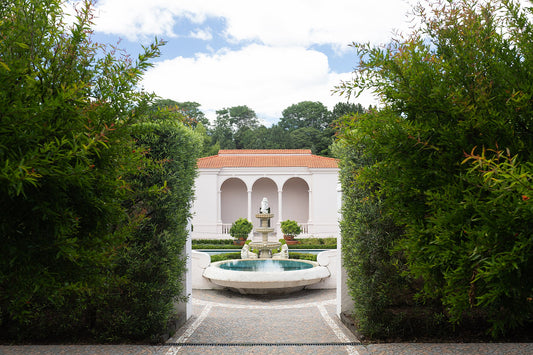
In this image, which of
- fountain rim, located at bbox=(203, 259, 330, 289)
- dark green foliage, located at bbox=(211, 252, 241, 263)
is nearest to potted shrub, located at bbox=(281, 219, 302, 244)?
dark green foliage, located at bbox=(211, 252, 241, 263)

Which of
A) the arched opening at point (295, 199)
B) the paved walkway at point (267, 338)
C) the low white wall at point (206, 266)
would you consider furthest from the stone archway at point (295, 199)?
the paved walkway at point (267, 338)

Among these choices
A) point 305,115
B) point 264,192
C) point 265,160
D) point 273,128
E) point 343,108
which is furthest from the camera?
point 305,115

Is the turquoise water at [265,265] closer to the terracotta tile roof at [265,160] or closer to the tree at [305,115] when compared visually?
the terracotta tile roof at [265,160]

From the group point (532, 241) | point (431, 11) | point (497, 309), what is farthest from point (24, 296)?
point (431, 11)

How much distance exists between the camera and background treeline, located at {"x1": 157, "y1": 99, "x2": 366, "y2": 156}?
4172 cm

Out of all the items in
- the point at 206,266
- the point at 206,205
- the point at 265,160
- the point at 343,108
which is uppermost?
the point at 343,108

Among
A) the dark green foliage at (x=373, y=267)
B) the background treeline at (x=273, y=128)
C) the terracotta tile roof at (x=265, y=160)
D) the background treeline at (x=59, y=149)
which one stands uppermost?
the background treeline at (x=273, y=128)

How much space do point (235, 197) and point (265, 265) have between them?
1790cm

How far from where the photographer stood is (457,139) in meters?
2.54

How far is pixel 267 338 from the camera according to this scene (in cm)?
543

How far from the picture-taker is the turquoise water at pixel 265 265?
10.2 m

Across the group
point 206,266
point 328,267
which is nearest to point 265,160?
point 328,267

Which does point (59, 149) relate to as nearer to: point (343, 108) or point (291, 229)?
point (291, 229)

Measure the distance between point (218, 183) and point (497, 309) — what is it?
927 inches
